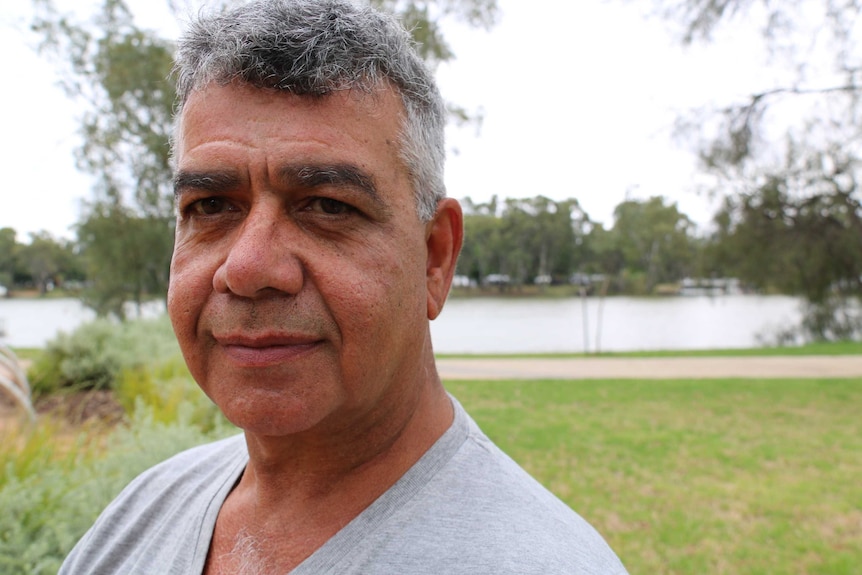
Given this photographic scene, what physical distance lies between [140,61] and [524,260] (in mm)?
27173

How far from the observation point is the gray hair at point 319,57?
41.4 inches

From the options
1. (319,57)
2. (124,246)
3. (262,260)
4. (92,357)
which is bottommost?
(92,357)

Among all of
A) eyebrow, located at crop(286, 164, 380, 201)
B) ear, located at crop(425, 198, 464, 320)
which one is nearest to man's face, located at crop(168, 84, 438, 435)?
eyebrow, located at crop(286, 164, 380, 201)

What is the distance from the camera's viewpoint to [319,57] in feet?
3.43

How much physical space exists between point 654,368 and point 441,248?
45.8ft

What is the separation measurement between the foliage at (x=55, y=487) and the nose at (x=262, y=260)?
2.32 m

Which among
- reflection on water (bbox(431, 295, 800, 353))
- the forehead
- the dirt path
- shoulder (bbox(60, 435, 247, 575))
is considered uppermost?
the forehead

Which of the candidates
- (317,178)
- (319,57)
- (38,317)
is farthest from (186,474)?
(38,317)

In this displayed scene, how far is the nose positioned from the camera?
1008 millimetres

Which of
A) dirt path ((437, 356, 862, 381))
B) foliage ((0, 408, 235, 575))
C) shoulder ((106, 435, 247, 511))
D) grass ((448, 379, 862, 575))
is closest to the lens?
shoulder ((106, 435, 247, 511))

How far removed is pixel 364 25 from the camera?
1.10 meters

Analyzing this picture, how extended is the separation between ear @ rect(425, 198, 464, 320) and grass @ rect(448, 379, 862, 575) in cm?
380

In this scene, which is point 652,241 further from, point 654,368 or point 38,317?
point 38,317

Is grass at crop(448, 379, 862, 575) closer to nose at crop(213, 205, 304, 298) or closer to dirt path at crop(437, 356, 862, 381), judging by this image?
dirt path at crop(437, 356, 862, 381)
